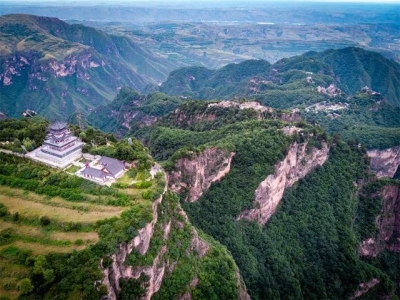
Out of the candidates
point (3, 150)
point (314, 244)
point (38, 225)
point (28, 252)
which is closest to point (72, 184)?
point (38, 225)

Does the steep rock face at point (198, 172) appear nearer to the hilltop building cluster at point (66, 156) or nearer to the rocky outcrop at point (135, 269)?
the hilltop building cluster at point (66, 156)

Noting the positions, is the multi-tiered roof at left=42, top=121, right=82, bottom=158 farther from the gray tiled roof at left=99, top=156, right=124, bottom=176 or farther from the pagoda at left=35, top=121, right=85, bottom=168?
the gray tiled roof at left=99, top=156, right=124, bottom=176

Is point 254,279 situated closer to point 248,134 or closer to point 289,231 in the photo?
point 289,231

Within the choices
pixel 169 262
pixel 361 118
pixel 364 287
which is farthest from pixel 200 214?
pixel 361 118

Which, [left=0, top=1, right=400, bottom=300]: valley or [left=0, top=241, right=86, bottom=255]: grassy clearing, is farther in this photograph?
[left=0, top=1, right=400, bottom=300]: valley

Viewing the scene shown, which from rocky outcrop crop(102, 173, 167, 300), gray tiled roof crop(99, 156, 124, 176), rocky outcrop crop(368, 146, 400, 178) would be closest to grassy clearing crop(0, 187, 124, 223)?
rocky outcrop crop(102, 173, 167, 300)

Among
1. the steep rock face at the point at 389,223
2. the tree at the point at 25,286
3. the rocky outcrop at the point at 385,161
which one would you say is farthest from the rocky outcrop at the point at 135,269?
the rocky outcrop at the point at 385,161
